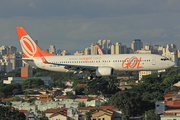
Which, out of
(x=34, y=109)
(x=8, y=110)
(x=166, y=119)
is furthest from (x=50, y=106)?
(x=166, y=119)

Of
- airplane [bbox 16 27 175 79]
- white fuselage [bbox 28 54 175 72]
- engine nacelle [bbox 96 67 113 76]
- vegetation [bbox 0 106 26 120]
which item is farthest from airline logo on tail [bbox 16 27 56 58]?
vegetation [bbox 0 106 26 120]

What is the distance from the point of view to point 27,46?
8681cm

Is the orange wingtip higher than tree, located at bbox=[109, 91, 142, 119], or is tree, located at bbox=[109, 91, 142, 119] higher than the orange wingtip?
the orange wingtip

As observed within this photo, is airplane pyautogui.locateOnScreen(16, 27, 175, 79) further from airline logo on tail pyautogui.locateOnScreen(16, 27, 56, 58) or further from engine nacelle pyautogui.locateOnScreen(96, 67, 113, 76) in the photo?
airline logo on tail pyautogui.locateOnScreen(16, 27, 56, 58)

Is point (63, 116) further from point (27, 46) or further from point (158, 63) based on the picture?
point (158, 63)

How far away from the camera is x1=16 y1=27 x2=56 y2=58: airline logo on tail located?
8625 centimetres

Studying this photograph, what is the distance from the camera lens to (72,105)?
176750 millimetres

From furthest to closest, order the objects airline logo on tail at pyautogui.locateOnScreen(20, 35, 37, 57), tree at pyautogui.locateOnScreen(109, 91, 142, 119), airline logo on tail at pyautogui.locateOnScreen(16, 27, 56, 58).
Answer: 1. tree at pyautogui.locateOnScreen(109, 91, 142, 119)
2. airline logo on tail at pyautogui.locateOnScreen(20, 35, 37, 57)
3. airline logo on tail at pyautogui.locateOnScreen(16, 27, 56, 58)

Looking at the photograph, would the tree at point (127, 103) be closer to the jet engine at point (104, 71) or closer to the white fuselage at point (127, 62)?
the white fuselage at point (127, 62)

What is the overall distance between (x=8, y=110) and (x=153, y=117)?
5204 centimetres

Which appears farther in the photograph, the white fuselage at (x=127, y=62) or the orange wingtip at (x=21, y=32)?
the orange wingtip at (x=21, y=32)

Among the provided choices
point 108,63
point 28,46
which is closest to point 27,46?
point 28,46

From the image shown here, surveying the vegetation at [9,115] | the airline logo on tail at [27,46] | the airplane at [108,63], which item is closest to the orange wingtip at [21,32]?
the airline logo on tail at [27,46]

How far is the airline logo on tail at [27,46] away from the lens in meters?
86.2
